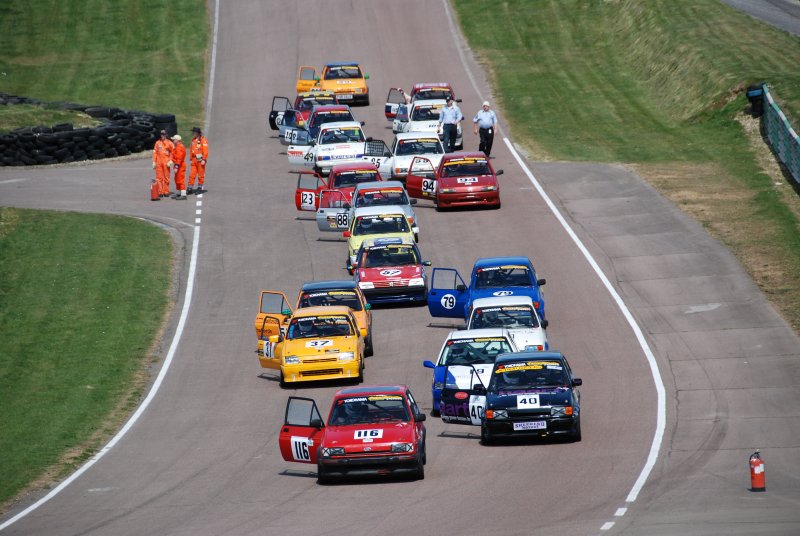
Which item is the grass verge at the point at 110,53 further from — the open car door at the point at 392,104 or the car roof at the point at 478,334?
the car roof at the point at 478,334

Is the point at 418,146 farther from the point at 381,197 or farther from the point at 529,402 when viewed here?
the point at 529,402

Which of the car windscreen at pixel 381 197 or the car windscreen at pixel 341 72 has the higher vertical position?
the car windscreen at pixel 341 72

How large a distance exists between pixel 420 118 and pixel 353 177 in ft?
29.6

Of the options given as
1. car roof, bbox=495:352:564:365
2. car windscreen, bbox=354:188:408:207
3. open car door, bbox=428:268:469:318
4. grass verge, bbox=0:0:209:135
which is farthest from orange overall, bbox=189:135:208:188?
car roof, bbox=495:352:564:365

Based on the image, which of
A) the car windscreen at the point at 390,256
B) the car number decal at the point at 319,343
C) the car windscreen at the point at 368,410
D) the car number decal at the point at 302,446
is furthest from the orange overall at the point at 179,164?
the car number decal at the point at 302,446

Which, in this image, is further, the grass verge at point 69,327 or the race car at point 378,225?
the race car at point 378,225

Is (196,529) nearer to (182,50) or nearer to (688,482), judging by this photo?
(688,482)

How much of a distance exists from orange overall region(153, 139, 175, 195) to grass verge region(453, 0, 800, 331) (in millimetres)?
12734

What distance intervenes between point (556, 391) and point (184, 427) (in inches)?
275

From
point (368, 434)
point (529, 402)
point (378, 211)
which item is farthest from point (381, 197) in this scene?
point (368, 434)

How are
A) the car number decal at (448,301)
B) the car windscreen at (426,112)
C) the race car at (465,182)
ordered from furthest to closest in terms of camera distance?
1. the car windscreen at (426,112)
2. the race car at (465,182)
3. the car number decal at (448,301)

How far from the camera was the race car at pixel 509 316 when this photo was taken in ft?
86.6

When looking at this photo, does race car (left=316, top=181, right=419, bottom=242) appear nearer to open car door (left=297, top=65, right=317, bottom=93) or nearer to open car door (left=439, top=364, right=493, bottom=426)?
open car door (left=439, top=364, right=493, bottom=426)

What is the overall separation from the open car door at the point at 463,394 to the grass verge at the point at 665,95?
8620 mm
